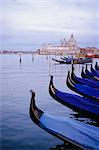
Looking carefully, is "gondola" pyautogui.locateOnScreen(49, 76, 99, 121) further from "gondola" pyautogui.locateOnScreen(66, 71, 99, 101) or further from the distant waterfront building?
the distant waterfront building

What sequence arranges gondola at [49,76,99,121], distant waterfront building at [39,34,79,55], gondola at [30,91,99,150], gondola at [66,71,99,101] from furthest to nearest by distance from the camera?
distant waterfront building at [39,34,79,55] < gondola at [66,71,99,101] < gondola at [49,76,99,121] < gondola at [30,91,99,150]

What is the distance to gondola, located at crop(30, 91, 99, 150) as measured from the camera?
17.3ft

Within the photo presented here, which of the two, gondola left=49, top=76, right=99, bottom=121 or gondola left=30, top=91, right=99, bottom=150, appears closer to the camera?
gondola left=30, top=91, right=99, bottom=150

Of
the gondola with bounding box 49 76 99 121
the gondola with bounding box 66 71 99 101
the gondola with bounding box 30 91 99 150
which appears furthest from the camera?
the gondola with bounding box 66 71 99 101

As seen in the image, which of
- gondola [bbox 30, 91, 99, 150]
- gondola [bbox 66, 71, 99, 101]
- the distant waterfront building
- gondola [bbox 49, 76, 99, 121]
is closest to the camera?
gondola [bbox 30, 91, 99, 150]

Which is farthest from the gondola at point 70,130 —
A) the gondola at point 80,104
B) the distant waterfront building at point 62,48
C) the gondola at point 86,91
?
the distant waterfront building at point 62,48

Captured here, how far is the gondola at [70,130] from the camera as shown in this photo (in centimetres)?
529

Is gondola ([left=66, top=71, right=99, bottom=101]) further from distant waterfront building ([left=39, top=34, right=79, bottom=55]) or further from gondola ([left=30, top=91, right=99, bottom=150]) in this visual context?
distant waterfront building ([left=39, top=34, right=79, bottom=55])

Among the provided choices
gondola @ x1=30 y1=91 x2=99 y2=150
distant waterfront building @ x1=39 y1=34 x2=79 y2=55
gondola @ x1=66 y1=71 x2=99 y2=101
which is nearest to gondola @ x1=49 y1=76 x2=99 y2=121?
gondola @ x1=66 y1=71 x2=99 y2=101

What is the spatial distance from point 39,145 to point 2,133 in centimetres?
117

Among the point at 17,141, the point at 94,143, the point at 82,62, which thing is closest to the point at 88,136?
the point at 94,143

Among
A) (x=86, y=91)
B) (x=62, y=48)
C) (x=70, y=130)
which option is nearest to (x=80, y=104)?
(x=86, y=91)

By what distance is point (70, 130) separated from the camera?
5637mm

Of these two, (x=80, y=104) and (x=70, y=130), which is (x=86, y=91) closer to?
(x=80, y=104)
